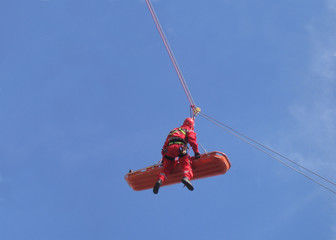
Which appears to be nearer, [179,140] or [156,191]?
[156,191]

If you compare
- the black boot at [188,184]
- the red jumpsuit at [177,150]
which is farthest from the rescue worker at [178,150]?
the black boot at [188,184]

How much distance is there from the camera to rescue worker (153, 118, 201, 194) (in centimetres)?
1030

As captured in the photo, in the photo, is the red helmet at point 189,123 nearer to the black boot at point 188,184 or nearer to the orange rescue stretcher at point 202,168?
the orange rescue stretcher at point 202,168

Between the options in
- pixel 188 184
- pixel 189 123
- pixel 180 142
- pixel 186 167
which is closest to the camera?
pixel 188 184

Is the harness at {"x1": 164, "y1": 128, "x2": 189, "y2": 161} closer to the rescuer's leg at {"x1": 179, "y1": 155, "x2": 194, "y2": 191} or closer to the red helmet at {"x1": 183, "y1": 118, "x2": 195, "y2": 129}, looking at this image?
the rescuer's leg at {"x1": 179, "y1": 155, "x2": 194, "y2": 191}

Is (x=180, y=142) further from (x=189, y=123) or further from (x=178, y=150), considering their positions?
(x=189, y=123)

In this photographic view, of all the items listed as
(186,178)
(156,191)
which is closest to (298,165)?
(186,178)

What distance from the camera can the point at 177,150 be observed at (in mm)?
10359

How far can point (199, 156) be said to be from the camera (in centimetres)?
1059

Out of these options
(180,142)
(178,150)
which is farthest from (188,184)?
(180,142)

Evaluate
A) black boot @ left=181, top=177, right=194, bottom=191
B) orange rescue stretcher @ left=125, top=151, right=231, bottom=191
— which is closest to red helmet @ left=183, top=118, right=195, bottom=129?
orange rescue stretcher @ left=125, top=151, right=231, bottom=191

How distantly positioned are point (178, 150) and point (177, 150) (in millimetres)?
25

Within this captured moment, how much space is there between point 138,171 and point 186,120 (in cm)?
202

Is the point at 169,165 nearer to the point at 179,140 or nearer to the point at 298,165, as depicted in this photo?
the point at 179,140
